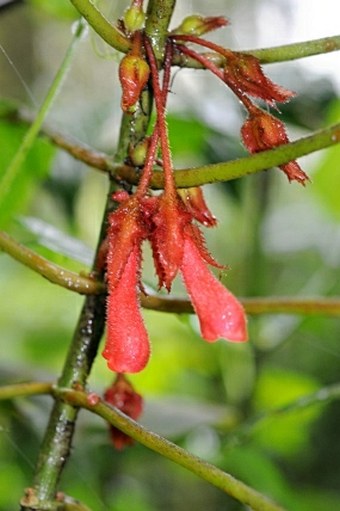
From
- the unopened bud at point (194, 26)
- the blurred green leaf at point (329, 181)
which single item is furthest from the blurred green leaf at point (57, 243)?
the blurred green leaf at point (329, 181)

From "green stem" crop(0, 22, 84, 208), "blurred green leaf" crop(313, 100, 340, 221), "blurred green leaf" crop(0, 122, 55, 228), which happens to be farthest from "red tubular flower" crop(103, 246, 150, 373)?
"blurred green leaf" crop(313, 100, 340, 221)

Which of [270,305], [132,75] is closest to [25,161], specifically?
[270,305]

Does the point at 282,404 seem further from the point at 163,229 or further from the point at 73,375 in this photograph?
the point at 163,229

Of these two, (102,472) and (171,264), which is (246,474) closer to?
(102,472)

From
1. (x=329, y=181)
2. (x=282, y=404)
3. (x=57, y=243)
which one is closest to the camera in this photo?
(x=57, y=243)

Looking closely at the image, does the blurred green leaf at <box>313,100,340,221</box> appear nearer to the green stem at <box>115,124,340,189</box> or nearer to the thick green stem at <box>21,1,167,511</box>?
the thick green stem at <box>21,1,167,511</box>

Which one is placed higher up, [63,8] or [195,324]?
[63,8]

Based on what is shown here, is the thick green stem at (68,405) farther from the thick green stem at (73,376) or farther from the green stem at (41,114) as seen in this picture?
the green stem at (41,114)
